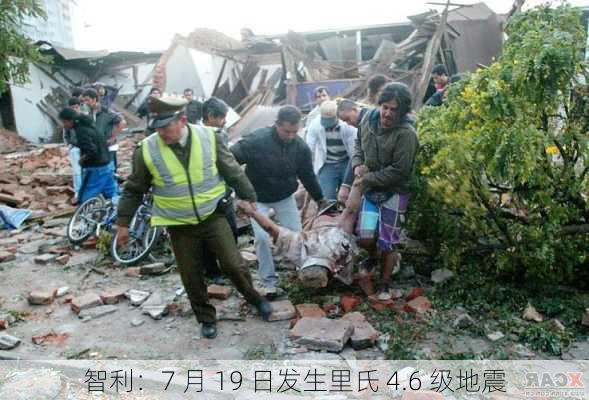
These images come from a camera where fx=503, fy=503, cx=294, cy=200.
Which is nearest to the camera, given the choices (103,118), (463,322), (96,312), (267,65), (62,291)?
(463,322)

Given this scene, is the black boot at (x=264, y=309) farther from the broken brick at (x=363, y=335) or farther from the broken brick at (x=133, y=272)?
the broken brick at (x=133, y=272)

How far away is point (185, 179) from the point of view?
12.7ft

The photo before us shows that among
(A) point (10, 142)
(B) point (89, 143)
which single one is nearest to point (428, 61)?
(B) point (89, 143)

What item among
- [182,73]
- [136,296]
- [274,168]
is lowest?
[136,296]

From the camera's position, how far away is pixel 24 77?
345 inches

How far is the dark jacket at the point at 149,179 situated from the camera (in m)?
3.86

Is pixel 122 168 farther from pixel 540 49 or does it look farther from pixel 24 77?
pixel 540 49

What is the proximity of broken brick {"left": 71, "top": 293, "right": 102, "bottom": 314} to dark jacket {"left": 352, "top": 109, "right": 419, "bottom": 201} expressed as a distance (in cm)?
285

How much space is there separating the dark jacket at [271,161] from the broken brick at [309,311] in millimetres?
1018

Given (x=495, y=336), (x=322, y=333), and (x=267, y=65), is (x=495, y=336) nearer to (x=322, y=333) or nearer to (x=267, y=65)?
(x=322, y=333)

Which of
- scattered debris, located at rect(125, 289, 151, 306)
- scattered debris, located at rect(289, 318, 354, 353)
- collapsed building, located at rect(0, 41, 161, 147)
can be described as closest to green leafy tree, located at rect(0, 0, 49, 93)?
scattered debris, located at rect(125, 289, 151, 306)

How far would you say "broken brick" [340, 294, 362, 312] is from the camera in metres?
4.42

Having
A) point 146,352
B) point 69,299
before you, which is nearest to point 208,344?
point 146,352

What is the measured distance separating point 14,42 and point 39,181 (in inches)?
119
